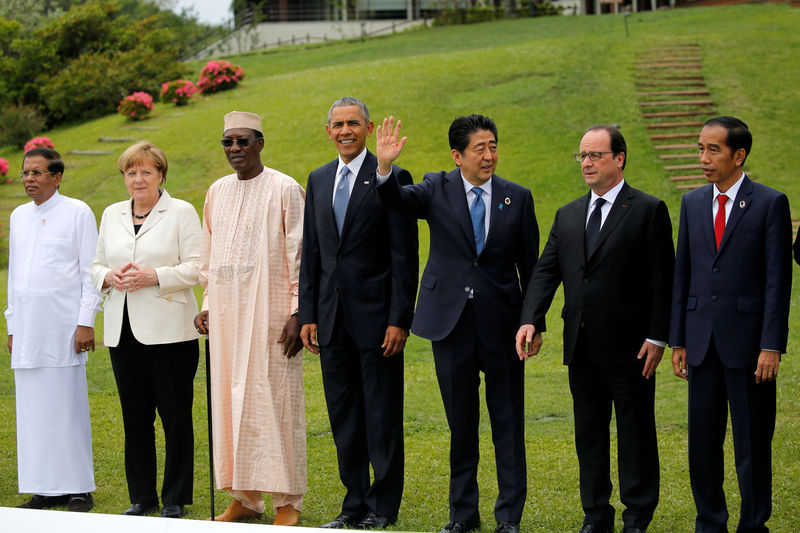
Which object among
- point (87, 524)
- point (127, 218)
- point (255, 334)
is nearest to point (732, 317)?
point (255, 334)

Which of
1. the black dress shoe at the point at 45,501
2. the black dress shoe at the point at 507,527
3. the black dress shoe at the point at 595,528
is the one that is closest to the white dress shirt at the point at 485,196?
the black dress shoe at the point at 507,527

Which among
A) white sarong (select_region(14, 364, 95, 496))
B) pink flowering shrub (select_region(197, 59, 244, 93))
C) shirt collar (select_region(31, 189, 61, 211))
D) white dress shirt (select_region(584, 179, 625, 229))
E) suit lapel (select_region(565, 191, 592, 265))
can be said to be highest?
pink flowering shrub (select_region(197, 59, 244, 93))

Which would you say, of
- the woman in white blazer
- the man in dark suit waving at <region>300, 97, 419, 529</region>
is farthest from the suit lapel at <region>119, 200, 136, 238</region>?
the man in dark suit waving at <region>300, 97, 419, 529</region>

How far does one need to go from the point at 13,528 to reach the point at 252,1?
52724mm

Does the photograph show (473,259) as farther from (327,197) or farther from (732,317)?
(732,317)

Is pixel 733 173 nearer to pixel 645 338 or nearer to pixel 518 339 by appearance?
pixel 645 338

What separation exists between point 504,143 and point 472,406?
1484 centimetres

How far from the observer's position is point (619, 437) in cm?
497

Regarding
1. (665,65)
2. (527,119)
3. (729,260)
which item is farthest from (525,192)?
(665,65)

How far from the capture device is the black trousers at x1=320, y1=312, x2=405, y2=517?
5.28m

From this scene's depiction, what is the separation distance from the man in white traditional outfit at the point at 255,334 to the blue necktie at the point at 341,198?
0.89 ft

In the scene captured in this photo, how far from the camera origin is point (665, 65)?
2369cm

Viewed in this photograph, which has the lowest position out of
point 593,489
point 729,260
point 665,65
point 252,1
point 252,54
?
point 593,489

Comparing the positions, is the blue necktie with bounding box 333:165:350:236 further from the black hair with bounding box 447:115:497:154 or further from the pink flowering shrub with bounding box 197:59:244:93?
the pink flowering shrub with bounding box 197:59:244:93
